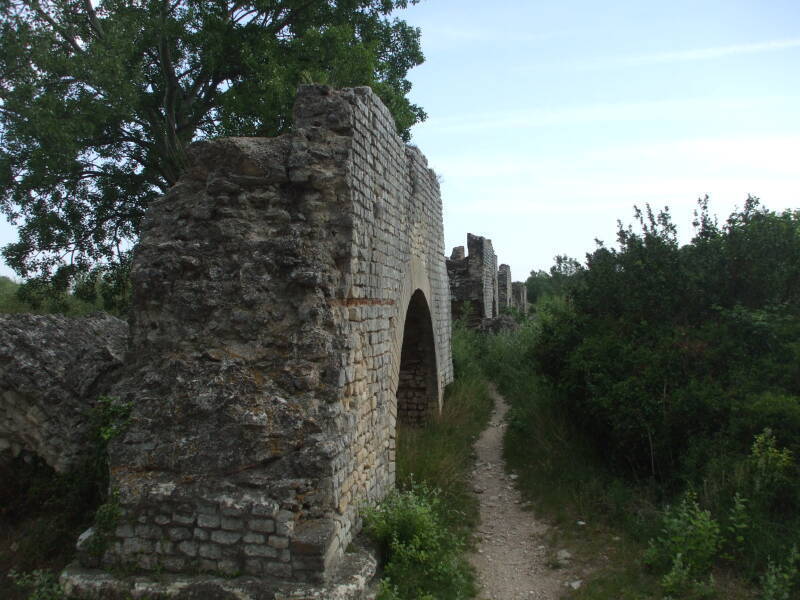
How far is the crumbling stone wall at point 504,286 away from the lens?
22.5 m

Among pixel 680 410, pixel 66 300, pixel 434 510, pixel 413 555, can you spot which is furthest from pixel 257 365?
pixel 66 300

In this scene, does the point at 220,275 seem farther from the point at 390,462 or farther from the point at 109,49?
the point at 109,49

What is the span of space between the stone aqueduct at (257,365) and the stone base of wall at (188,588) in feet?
0.07

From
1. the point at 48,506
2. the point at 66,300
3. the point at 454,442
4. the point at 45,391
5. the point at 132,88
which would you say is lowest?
the point at 454,442

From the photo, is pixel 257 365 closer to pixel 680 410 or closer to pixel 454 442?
pixel 680 410

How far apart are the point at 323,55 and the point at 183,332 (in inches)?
363

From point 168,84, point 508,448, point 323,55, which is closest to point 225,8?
point 168,84

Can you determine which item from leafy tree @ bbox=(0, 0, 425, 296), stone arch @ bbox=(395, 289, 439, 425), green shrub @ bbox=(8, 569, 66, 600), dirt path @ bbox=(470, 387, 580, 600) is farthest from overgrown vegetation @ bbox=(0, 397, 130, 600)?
leafy tree @ bbox=(0, 0, 425, 296)

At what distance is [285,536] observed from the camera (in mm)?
3678

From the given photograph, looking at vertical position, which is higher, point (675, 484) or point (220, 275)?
point (220, 275)

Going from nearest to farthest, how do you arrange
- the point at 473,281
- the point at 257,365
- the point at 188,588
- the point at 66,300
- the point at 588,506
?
the point at 188,588 → the point at 257,365 → the point at 588,506 → the point at 66,300 → the point at 473,281

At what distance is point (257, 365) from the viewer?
4.18m

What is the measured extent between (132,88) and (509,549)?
10.1 m

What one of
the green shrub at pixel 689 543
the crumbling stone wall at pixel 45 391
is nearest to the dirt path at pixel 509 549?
the green shrub at pixel 689 543
